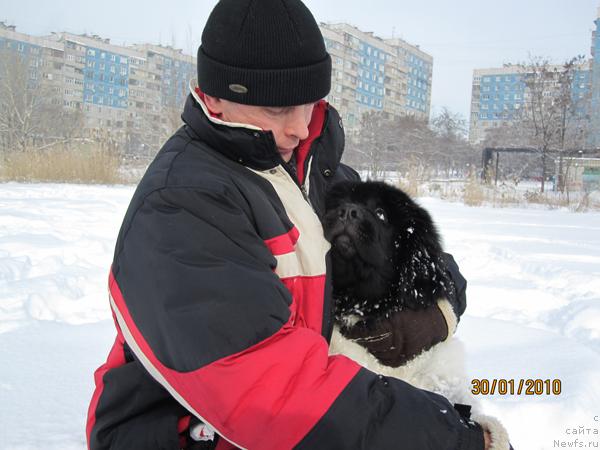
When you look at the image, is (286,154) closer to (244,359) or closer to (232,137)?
(232,137)

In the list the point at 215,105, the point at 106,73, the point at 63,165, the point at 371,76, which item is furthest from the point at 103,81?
the point at 215,105

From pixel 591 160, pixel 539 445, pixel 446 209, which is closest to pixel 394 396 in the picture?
pixel 539 445

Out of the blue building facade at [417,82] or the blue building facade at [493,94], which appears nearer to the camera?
the blue building facade at [493,94]

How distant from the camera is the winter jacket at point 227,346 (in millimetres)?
777

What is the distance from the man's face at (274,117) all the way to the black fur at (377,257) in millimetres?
395

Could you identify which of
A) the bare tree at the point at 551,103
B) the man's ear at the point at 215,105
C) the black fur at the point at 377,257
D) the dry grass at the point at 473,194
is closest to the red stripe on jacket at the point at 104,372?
the man's ear at the point at 215,105

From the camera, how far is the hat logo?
45.0 inches

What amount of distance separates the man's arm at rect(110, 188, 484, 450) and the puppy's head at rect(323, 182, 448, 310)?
772 mm

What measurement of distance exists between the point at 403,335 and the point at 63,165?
12.5 metres

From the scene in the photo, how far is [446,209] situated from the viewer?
425 inches

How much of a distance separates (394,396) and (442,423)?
87 millimetres

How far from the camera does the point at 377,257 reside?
5.58 feet
